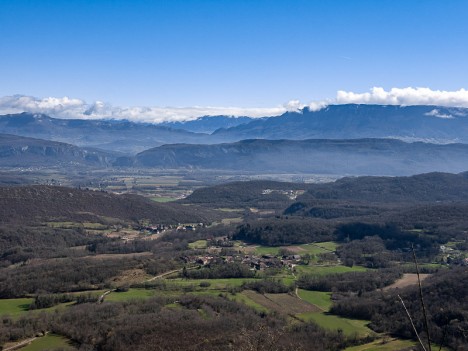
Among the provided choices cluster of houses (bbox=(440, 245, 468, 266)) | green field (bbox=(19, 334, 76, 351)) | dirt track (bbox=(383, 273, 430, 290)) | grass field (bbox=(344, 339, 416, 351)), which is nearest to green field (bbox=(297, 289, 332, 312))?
dirt track (bbox=(383, 273, 430, 290))

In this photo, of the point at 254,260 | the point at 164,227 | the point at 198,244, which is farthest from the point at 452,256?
the point at 164,227

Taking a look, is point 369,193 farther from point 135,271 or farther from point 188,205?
point 135,271

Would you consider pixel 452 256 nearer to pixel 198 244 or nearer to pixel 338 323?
pixel 338 323

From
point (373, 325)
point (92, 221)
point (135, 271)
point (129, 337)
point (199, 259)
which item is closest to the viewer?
point (129, 337)

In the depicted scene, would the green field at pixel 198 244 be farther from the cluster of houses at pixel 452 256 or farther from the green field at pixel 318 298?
the cluster of houses at pixel 452 256

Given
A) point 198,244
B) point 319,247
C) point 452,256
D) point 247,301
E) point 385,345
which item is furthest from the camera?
point 198,244

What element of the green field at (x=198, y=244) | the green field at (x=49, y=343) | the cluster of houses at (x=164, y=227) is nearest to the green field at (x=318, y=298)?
the green field at (x=49, y=343)

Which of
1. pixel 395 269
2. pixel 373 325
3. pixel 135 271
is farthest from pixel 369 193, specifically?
pixel 373 325

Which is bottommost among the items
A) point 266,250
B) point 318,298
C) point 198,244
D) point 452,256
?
point 198,244
